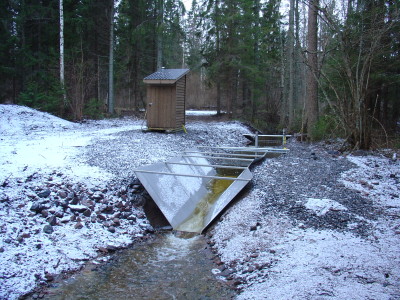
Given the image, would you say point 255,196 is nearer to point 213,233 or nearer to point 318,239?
point 213,233

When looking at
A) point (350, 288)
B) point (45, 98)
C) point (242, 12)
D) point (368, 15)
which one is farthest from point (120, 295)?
point (242, 12)

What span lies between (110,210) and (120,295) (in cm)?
226

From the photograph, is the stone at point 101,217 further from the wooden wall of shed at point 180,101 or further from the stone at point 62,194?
the wooden wall of shed at point 180,101

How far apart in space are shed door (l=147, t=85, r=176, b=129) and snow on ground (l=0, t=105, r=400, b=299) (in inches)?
147

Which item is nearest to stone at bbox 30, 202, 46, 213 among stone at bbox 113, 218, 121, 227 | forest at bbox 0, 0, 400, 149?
stone at bbox 113, 218, 121, 227

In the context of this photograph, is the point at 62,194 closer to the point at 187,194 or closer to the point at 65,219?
the point at 65,219

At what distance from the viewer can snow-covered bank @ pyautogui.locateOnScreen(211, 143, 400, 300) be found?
349 centimetres

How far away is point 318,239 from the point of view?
14.5 ft

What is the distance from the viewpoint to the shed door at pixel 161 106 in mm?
12203

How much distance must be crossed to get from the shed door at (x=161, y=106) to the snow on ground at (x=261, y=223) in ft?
12.2

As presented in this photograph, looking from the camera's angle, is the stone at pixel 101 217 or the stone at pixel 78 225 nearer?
the stone at pixel 78 225

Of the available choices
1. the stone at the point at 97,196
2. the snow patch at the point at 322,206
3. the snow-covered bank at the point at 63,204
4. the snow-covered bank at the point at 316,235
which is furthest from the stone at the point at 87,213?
the snow patch at the point at 322,206

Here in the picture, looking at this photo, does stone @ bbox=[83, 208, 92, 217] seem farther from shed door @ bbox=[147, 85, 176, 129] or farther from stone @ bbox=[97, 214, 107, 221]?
shed door @ bbox=[147, 85, 176, 129]

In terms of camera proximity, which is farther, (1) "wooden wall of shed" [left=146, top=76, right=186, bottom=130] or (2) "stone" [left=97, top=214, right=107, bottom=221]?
(1) "wooden wall of shed" [left=146, top=76, right=186, bottom=130]
